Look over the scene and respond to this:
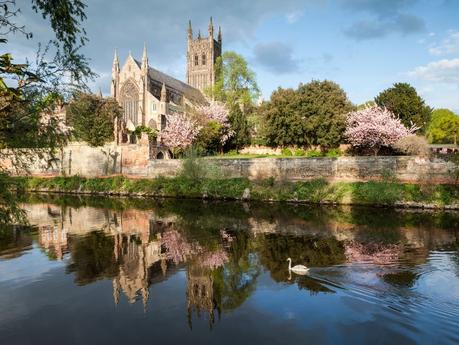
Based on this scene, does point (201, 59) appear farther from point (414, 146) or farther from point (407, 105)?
point (414, 146)

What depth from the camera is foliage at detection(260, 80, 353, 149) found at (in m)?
40.7

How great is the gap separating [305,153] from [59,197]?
2493cm

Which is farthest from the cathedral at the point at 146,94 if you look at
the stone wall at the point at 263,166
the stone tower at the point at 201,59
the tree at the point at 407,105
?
the tree at the point at 407,105

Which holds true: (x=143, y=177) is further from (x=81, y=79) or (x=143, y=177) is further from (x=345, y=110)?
(x=81, y=79)

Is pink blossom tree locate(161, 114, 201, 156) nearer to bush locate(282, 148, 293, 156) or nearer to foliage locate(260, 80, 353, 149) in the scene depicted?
foliage locate(260, 80, 353, 149)

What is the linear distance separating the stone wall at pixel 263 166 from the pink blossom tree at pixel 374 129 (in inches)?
307

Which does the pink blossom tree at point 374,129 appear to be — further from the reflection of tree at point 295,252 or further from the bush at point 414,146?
the reflection of tree at point 295,252

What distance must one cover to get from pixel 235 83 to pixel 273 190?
25947mm

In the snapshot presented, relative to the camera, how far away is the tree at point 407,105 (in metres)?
43.0

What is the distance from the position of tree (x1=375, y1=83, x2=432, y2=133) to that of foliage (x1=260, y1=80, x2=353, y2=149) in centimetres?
553

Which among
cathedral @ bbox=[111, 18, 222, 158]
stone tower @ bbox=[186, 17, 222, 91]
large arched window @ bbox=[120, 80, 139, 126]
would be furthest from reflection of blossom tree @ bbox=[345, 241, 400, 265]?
stone tower @ bbox=[186, 17, 222, 91]

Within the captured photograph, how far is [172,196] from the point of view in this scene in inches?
1346

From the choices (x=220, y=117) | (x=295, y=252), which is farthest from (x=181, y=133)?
(x=295, y=252)

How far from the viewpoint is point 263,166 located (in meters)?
34.6
